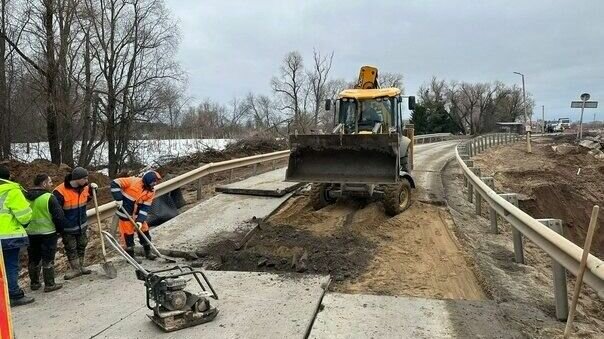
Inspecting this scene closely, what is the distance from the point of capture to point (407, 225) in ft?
28.0

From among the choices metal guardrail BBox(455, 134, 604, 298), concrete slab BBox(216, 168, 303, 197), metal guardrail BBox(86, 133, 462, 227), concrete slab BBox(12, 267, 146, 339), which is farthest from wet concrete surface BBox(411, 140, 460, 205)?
concrete slab BBox(12, 267, 146, 339)

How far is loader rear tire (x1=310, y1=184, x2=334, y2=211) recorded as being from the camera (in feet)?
33.0

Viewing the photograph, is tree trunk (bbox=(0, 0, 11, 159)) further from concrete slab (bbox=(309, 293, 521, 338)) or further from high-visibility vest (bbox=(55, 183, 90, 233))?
concrete slab (bbox=(309, 293, 521, 338))

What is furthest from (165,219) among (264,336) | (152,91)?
(152,91)

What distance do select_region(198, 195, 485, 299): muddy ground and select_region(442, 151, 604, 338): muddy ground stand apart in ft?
0.83

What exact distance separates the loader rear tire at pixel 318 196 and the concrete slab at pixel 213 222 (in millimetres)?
774

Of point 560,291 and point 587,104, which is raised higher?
point 587,104

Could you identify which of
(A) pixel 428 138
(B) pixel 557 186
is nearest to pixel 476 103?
(A) pixel 428 138

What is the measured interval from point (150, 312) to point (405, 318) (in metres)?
2.54

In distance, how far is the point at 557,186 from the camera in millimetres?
16141

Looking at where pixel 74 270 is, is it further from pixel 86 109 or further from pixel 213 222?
pixel 86 109

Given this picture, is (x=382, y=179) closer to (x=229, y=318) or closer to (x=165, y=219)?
(x=165, y=219)

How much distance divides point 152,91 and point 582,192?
87.4ft

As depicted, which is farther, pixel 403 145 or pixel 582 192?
pixel 582 192
